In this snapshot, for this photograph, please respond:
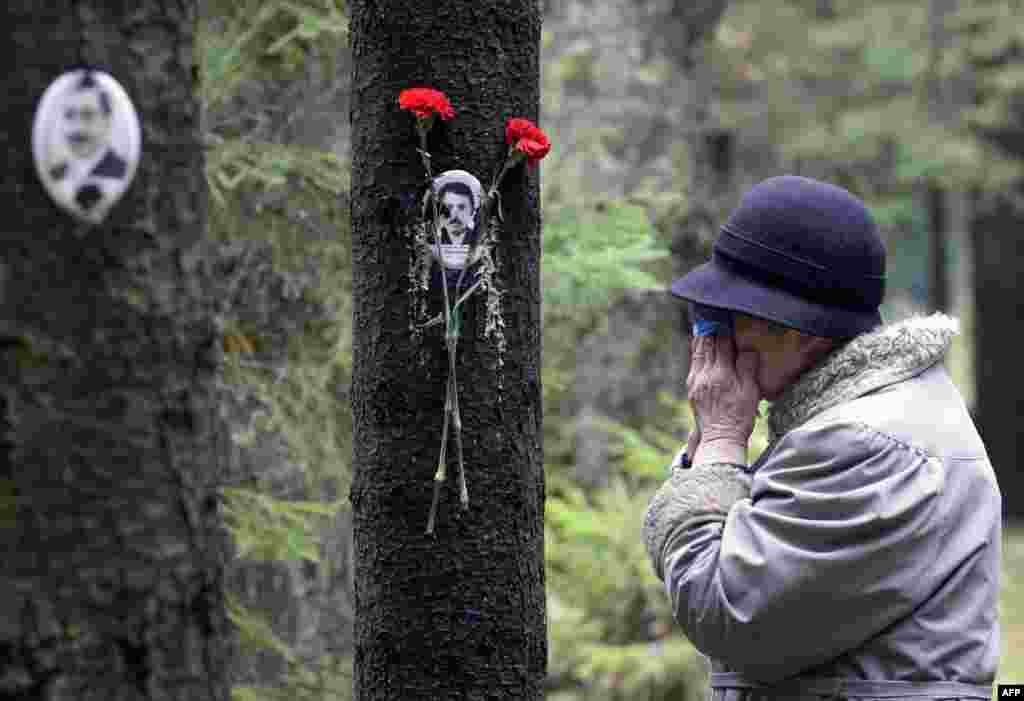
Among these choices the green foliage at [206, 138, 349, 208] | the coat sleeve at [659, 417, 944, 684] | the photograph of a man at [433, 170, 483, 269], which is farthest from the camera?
the green foliage at [206, 138, 349, 208]

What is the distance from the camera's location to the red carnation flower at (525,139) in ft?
9.26

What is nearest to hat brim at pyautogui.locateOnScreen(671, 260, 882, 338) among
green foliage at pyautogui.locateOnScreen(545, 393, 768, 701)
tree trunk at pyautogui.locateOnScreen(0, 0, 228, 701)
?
tree trunk at pyautogui.locateOnScreen(0, 0, 228, 701)

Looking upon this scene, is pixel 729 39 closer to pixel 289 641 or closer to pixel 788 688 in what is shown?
pixel 289 641

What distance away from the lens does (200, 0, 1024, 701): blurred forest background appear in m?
5.10

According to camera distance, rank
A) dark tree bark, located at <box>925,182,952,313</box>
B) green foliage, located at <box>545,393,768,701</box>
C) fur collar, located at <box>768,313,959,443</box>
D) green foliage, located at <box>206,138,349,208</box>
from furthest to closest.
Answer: dark tree bark, located at <box>925,182,952,313</box> → green foliage, located at <box>545,393,768,701</box> → green foliage, located at <box>206,138,349,208</box> → fur collar, located at <box>768,313,959,443</box>

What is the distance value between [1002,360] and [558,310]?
12.6 m

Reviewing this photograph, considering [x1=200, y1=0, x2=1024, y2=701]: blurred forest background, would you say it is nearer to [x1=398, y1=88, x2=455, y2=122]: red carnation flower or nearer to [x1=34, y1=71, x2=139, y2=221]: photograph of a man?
[x1=398, y1=88, x2=455, y2=122]: red carnation flower

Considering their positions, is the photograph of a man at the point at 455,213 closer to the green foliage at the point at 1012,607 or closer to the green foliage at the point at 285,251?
the green foliage at the point at 285,251

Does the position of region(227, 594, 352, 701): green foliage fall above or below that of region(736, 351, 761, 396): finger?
below

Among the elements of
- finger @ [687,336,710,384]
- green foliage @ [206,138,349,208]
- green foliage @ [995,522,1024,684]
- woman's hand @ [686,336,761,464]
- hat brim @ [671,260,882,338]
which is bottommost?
green foliage @ [995,522,1024,684]

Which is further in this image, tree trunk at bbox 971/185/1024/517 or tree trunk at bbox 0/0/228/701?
tree trunk at bbox 971/185/1024/517

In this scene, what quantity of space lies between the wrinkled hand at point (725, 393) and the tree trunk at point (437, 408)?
38 centimetres

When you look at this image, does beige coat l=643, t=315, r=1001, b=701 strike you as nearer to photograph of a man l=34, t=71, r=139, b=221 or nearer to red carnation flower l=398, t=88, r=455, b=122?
red carnation flower l=398, t=88, r=455, b=122

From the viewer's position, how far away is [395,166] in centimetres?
283
